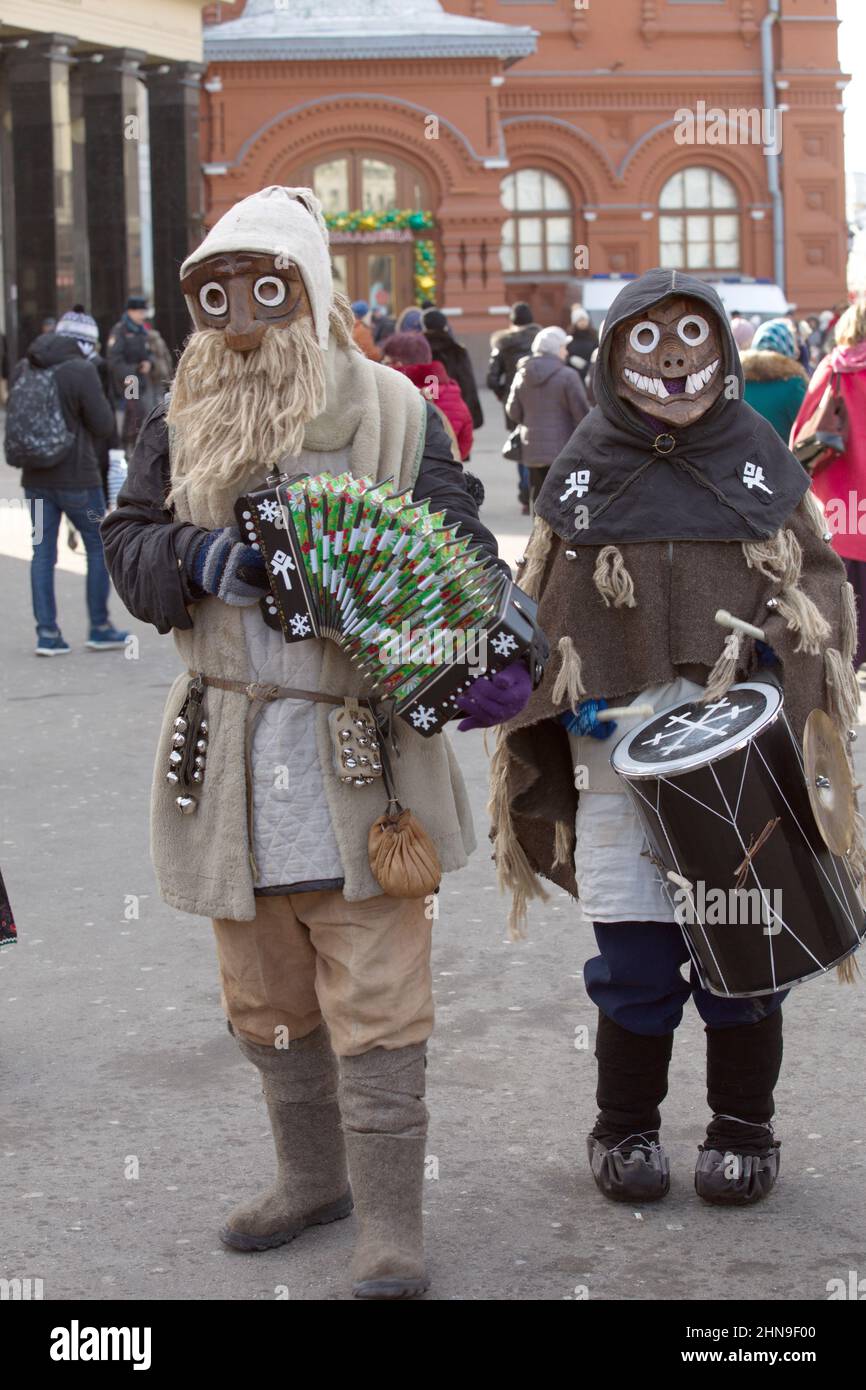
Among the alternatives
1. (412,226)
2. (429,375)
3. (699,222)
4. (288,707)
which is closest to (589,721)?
(288,707)

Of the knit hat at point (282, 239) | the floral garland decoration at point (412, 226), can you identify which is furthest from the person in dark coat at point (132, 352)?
the floral garland decoration at point (412, 226)

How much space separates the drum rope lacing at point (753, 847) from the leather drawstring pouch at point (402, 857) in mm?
562

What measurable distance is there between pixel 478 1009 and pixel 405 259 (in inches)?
1365

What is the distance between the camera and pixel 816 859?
12.0ft

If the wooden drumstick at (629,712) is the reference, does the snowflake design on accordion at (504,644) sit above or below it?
above

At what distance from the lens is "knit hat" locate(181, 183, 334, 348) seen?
3.35 metres

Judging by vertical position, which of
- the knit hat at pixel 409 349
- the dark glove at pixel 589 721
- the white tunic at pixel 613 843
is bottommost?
the white tunic at pixel 613 843

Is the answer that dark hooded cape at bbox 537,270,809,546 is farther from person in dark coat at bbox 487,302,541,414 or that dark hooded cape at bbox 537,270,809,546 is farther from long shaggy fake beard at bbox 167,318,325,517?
Answer: person in dark coat at bbox 487,302,541,414

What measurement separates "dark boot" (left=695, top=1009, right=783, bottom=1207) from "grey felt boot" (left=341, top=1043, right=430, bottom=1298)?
0.70 metres

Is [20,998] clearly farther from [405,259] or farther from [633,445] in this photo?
[405,259]

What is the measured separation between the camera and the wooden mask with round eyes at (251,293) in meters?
3.37

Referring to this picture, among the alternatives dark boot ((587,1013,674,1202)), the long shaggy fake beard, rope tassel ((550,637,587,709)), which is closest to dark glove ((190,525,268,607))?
the long shaggy fake beard

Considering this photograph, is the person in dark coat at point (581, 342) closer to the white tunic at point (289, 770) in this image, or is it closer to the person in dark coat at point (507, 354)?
the person in dark coat at point (507, 354)

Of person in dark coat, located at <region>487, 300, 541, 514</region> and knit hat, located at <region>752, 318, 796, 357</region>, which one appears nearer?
knit hat, located at <region>752, 318, 796, 357</region>
